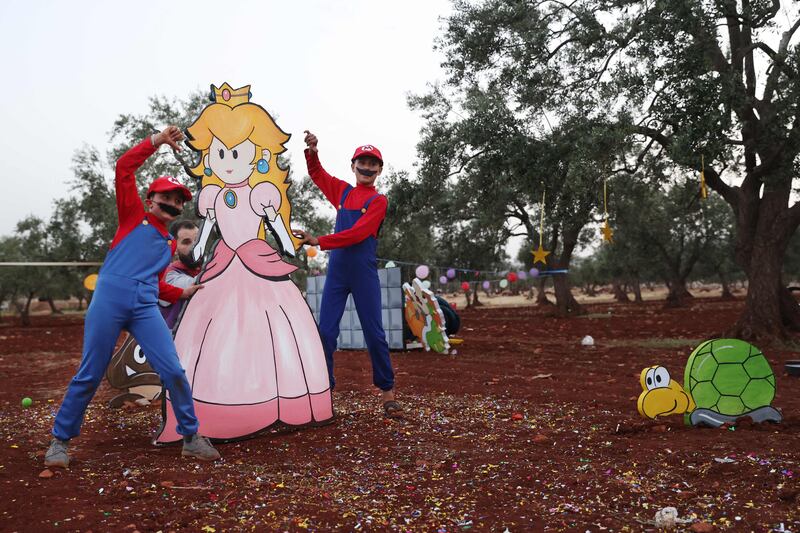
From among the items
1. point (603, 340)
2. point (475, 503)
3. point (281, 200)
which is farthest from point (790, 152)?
point (475, 503)

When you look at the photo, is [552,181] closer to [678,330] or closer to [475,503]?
[678,330]

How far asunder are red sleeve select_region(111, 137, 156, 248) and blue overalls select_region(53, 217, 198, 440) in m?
0.05

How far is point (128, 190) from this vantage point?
12.8 feet

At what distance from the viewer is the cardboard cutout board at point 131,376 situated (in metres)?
6.17

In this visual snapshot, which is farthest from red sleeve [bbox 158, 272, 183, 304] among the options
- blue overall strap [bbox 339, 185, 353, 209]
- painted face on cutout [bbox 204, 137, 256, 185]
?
blue overall strap [bbox 339, 185, 353, 209]

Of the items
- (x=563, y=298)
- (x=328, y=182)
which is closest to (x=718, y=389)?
(x=328, y=182)

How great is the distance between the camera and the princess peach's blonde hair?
4.59m

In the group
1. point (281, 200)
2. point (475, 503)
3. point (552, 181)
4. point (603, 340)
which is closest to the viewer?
point (475, 503)

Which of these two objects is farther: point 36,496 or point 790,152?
point 790,152

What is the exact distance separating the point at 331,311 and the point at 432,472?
190 centimetres

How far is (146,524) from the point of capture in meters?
2.85

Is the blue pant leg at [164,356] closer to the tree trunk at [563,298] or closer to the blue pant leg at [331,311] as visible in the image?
the blue pant leg at [331,311]

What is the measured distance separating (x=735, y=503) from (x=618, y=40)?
9214mm

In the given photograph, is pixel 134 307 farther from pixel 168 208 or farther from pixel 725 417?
pixel 725 417
